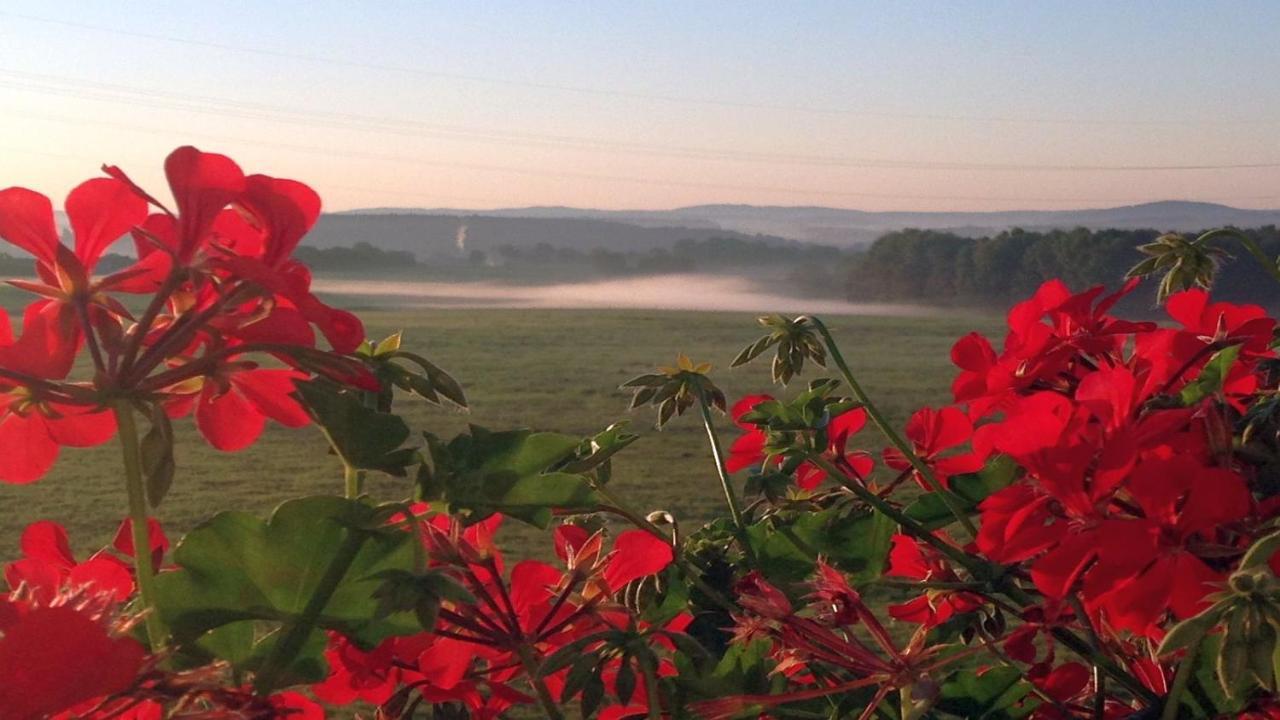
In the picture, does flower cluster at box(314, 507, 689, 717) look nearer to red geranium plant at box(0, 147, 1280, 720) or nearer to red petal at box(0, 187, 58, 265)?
red geranium plant at box(0, 147, 1280, 720)

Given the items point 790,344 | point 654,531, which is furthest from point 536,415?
point 654,531

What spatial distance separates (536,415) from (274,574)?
4.41m

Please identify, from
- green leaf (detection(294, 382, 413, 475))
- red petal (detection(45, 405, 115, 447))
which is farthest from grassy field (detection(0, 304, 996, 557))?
red petal (detection(45, 405, 115, 447))

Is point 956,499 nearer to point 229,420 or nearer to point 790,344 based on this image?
point 790,344

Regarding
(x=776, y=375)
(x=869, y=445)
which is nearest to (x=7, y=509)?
(x=869, y=445)

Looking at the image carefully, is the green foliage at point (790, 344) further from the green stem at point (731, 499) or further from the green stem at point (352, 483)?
the green stem at point (352, 483)

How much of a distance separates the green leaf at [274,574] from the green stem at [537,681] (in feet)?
0.18

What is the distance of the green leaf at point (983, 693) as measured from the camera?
42 centimetres

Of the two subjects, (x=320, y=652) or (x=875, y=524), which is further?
(x=875, y=524)

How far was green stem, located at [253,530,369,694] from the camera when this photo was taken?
0.27 m

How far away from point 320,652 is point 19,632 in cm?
9

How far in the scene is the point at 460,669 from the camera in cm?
36

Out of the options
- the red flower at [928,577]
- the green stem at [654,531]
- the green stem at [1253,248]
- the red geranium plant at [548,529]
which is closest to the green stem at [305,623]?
the red geranium plant at [548,529]

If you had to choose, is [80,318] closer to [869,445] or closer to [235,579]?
[235,579]
